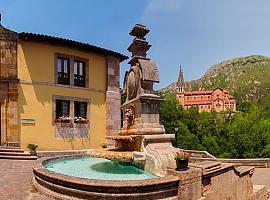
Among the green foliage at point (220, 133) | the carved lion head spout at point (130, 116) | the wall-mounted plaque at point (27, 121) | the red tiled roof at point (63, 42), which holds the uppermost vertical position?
the red tiled roof at point (63, 42)

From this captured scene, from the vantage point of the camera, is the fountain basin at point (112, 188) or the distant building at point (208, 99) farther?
the distant building at point (208, 99)

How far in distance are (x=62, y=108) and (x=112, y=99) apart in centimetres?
376

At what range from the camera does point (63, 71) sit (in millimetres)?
18641

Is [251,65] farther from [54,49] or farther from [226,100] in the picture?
[54,49]

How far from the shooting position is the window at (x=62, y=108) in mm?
18266

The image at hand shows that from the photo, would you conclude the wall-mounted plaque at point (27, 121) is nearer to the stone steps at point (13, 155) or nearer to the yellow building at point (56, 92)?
the yellow building at point (56, 92)

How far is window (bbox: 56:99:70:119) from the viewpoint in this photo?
18266mm

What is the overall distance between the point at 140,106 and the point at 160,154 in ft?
6.08

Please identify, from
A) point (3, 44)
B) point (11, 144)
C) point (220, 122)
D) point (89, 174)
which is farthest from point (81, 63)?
point (220, 122)

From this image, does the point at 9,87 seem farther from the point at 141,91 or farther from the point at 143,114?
the point at 143,114

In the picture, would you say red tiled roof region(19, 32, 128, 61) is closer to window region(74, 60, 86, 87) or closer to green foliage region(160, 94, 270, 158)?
window region(74, 60, 86, 87)

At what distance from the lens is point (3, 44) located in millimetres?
16281

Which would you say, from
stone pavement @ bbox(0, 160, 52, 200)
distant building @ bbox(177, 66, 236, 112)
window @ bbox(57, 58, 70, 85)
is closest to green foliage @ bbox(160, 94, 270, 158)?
window @ bbox(57, 58, 70, 85)

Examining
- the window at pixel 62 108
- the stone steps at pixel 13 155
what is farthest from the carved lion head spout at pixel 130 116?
the window at pixel 62 108
